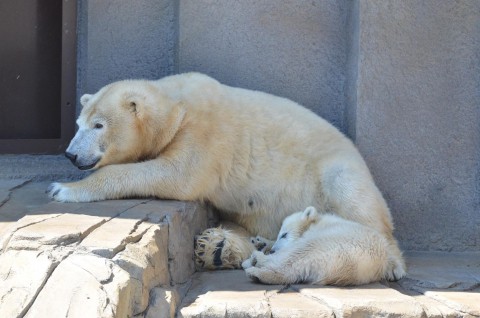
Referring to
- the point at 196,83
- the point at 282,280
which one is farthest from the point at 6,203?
the point at 282,280

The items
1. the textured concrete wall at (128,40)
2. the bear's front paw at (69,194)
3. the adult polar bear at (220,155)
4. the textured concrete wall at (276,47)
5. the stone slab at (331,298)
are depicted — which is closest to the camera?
the stone slab at (331,298)

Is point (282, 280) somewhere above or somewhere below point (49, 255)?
below

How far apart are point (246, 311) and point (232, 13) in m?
2.75

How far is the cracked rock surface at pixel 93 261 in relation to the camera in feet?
9.42

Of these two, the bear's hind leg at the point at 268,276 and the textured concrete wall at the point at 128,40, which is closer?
the bear's hind leg at the point at 268,276

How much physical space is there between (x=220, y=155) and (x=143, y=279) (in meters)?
1.78

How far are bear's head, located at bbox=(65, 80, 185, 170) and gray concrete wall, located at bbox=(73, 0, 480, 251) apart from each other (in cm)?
84

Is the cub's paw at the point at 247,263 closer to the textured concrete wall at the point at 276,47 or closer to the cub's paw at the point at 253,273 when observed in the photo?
the cub's paw at the point at 253,273

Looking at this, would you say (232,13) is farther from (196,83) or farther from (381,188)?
(381,188)

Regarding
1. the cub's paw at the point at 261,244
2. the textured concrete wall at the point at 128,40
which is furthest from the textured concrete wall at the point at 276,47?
the cub's paw at the point at 261,244

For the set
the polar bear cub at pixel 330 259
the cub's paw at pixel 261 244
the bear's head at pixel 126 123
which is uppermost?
the bear's head at pixel 126 123

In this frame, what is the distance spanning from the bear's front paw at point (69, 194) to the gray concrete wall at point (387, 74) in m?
1.46

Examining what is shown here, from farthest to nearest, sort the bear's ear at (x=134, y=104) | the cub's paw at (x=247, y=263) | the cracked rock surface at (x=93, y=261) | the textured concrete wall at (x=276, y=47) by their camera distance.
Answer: the textured concrete wall at (x=276, y=47)
the bear's ear at (x=134, y=104)
the cub's paw at (x=247, y=263)
the cracked rock surface at (x=93, y=261)

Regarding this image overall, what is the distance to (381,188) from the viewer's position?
215 inches
